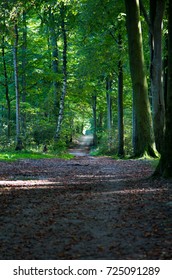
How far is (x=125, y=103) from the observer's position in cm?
3791

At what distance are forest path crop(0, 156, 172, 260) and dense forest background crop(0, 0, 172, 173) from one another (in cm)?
232

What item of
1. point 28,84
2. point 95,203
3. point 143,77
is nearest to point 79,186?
point 95,203

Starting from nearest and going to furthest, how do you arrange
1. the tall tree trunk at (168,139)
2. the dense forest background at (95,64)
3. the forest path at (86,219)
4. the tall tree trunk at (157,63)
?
the forest path at (86,219) < the tall tree trunk at (168,139) < the dense forest background at (95,64) < the tall tree trunk at (157,63)

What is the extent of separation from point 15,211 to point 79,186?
3.26m

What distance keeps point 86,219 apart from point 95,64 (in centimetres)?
1790

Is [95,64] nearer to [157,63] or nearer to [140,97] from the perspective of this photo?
[157,63]

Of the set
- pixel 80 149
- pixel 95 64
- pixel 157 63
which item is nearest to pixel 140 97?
pixel 157 63

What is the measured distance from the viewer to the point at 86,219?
682cm

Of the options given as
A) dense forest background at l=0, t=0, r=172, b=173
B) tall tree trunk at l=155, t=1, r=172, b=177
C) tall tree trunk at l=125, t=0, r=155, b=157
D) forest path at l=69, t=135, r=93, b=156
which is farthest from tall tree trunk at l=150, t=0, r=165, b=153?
forest path at l=69, t=135, r=93, b=156

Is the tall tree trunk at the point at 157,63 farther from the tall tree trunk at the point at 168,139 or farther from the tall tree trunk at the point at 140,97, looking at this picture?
the tall tree trunk at the point at 168,139

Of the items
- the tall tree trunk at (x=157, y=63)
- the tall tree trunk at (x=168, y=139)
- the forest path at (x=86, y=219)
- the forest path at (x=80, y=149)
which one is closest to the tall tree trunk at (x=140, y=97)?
the tall tree trunk at (x=157, y=63)

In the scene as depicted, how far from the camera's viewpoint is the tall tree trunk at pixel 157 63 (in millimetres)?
18156

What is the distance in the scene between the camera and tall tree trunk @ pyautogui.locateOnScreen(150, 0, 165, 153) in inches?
715
